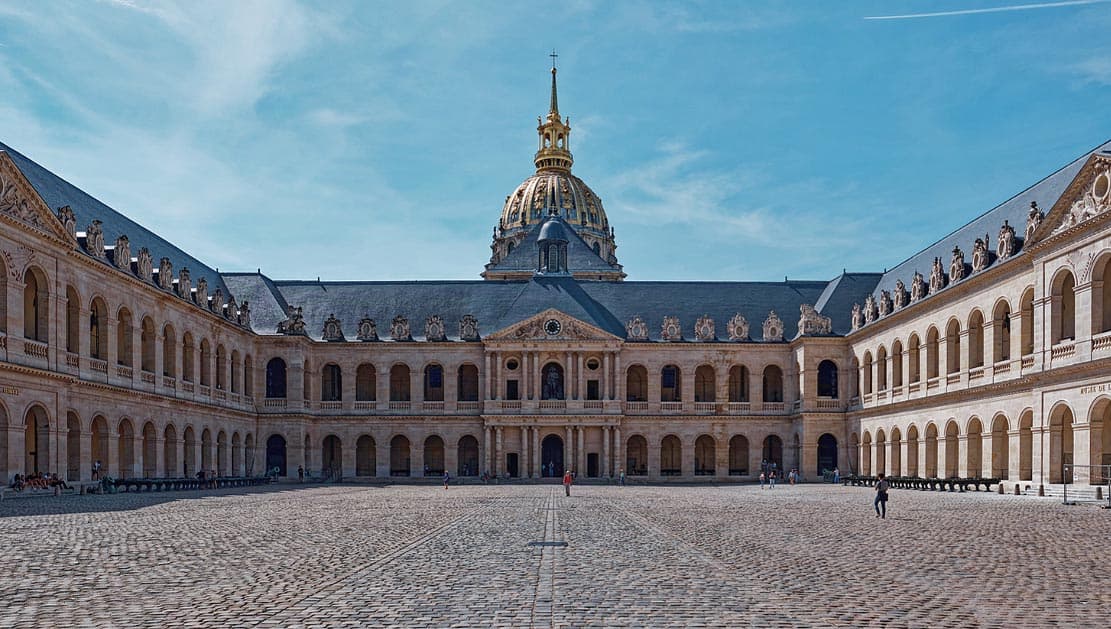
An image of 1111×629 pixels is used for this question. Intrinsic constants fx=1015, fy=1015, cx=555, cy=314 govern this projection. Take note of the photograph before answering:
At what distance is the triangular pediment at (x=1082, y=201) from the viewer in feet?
117

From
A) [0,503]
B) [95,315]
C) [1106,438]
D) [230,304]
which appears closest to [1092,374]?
[1106,438]

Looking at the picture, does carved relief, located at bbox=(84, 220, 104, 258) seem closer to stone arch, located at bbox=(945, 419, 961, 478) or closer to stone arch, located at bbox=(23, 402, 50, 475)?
stone arch, located at bbox=(23, 402, 50, 475)

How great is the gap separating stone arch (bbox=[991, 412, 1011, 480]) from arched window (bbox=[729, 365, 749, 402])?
91.1 ft

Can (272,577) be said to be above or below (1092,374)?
below

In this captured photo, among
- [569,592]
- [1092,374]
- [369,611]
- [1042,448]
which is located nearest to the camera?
[369,611]

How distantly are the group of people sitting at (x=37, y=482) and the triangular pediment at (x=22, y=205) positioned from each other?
371 inches

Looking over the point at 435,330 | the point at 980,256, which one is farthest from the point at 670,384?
the point at 980,256

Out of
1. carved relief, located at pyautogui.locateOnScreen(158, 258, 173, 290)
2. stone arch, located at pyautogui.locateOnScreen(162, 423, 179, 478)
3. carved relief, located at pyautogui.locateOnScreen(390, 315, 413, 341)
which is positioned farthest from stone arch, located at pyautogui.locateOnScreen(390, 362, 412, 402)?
carved relief, located at pyautogui.locateOnScreen(158, 258, 173, 290)

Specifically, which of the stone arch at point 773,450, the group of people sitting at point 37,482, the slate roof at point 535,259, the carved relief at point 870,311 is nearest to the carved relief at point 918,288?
the carved relief at point 870,311

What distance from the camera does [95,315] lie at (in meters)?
46.2

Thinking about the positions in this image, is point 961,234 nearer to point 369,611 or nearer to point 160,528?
point 160,528

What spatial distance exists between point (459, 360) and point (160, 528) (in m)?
47.6

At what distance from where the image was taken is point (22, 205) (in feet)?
127

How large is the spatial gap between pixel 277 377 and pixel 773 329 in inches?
1356
